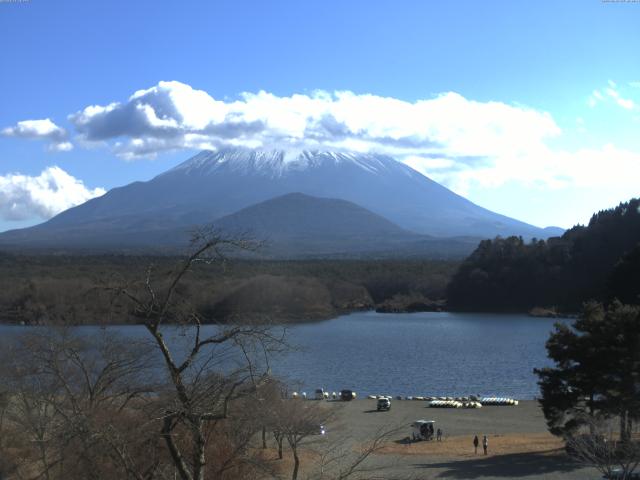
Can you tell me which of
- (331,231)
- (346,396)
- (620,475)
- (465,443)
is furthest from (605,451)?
(331,231)

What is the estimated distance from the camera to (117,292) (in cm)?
448

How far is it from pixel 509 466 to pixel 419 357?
839 inches

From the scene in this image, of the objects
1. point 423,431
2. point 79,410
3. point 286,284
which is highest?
point 79,410

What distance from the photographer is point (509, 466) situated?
14.6 m

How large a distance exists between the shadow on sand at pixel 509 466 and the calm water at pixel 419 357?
467cm

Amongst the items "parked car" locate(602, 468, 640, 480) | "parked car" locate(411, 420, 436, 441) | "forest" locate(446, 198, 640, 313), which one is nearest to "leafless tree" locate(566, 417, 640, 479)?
"parked car" locate(602, 468, 640, 480)

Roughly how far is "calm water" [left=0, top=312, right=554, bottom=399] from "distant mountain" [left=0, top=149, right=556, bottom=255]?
286ft

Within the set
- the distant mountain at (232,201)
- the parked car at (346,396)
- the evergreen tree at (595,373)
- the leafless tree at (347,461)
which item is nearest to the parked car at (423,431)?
the leafless tree at (347,461)

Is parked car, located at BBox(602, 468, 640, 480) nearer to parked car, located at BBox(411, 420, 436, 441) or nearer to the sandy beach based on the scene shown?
the sandy beach

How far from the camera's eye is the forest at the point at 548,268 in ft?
198

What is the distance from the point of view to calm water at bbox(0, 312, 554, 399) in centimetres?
2798

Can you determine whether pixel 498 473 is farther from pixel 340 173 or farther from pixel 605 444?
pixel 340 173

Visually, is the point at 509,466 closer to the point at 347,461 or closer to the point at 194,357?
the point at 347,461

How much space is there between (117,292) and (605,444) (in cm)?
877
